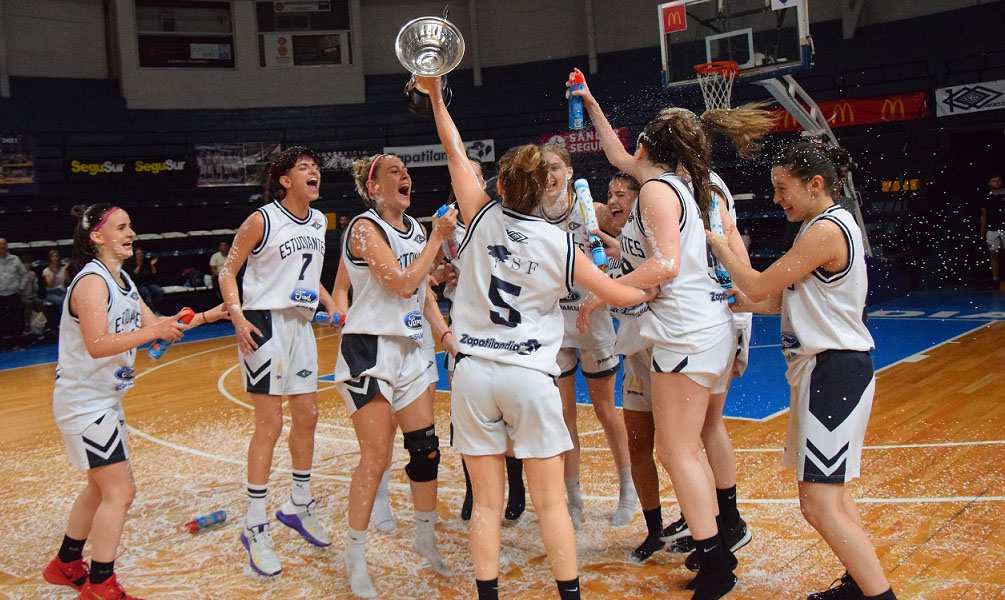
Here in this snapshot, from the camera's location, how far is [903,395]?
745cm

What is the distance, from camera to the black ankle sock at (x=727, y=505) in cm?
413

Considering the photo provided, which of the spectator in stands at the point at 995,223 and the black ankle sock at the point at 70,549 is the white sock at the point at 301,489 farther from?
the spectator in stands at the point at 995,223

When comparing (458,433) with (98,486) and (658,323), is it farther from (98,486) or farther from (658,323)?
(98,486)

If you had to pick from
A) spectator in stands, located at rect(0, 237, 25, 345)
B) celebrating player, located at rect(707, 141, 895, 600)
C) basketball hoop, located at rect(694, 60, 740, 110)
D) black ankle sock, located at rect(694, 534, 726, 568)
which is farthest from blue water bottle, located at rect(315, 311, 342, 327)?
spectator in stands, located at rect(0, 237, 25, 345)

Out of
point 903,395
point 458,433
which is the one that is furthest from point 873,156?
point 458,433

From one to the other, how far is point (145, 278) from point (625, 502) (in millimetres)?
14113

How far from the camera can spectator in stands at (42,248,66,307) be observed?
587 inches

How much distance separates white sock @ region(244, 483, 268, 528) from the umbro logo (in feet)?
6.83

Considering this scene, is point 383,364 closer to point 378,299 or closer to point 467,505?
point 378,299

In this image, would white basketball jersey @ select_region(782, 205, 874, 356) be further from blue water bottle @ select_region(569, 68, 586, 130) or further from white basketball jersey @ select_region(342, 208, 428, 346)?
white basketball jersey @ select_region(342, 208, 428, 346)

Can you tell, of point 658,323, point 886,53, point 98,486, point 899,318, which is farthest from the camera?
point 886,53

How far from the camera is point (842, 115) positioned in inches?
663

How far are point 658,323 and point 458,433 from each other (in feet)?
3.18

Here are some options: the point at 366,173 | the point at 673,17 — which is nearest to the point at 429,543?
the point at 366,173
